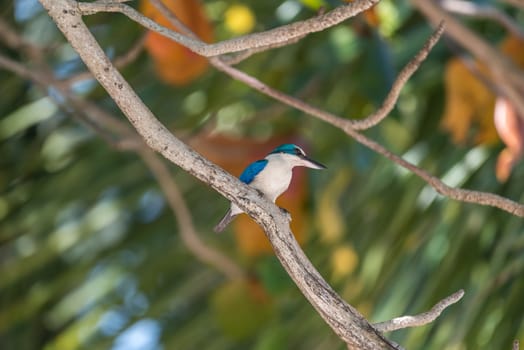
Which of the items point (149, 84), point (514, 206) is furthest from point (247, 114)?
point (514, 206)

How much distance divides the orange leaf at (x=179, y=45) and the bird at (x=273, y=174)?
2.61 feet

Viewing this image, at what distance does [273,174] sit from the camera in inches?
107

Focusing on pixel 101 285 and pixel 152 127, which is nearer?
pixel 152 127

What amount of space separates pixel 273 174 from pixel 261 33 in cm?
48

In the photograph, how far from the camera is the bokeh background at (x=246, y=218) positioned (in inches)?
146

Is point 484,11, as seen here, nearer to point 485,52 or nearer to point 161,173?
point 485,52

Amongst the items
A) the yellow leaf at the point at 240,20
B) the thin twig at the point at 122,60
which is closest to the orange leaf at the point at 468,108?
the yellow leaf at the point at 240,20

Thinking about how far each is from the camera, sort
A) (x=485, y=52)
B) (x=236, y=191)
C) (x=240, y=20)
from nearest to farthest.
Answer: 1. (x=236, y=191)
2. (x=485, y=52)
3. (x=240, y=20)

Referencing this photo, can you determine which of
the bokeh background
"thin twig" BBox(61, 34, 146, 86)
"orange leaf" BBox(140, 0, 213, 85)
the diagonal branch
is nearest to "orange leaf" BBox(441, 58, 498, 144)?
the bokeh background

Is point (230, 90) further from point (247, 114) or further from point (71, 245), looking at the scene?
point (71, 245)

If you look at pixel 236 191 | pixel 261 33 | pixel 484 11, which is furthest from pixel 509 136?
pixel 236 191

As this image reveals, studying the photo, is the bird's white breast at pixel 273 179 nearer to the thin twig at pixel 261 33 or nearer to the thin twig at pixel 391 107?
the thin twig at pixel 391 107

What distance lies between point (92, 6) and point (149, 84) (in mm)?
2484

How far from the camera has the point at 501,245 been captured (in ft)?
11.5
